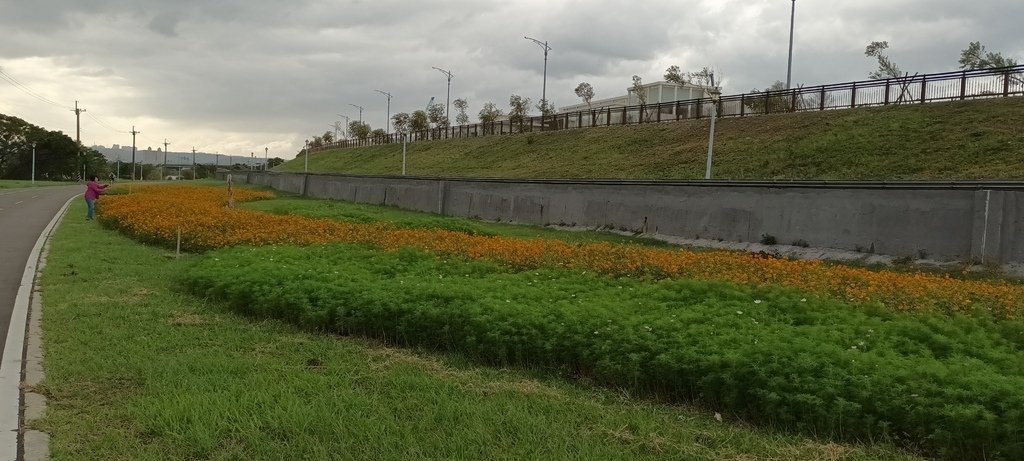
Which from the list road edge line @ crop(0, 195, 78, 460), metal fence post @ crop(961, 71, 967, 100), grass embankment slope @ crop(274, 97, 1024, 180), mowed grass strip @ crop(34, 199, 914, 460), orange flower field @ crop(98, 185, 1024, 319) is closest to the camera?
mowed grass strip @ crop(34, 199, 914, 460)

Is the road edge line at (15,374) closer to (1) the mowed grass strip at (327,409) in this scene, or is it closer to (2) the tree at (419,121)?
(1) the mowed grass strip at (327,409)

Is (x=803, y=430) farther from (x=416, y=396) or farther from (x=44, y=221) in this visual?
(x=44, y=221)

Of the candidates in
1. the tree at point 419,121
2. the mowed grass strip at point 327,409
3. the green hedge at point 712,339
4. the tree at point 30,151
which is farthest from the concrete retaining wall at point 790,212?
the tree at point 30,151

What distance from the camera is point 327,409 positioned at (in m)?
4.39

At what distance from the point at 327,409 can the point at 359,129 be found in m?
93.9

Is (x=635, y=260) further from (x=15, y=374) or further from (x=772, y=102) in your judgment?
(x=772, y=102)

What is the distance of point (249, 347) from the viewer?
6.16 m

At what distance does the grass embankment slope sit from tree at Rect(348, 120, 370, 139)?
4709cm

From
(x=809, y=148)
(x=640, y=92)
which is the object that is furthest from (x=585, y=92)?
(x=809, y=148)

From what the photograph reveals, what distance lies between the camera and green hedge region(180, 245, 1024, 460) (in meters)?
4.14

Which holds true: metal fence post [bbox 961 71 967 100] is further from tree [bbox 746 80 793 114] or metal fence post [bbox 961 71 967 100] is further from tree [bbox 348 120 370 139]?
tree [bbox 348 120 370 139]

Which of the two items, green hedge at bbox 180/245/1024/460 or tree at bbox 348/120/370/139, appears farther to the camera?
tree at bbox 348/120/370/139

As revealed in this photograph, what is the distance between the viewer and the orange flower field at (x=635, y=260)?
7.30 m

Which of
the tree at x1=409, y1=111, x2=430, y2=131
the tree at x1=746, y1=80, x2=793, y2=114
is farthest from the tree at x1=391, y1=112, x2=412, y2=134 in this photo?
the tree at x1=746, y1=80, x2=793, y2=114
